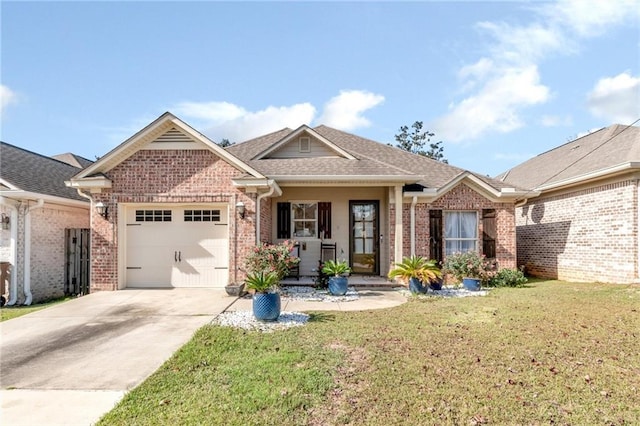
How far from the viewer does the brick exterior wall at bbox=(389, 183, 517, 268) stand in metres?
11.6

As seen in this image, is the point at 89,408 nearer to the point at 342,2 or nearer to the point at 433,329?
the point at 433,329

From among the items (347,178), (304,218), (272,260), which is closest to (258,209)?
(272,260)

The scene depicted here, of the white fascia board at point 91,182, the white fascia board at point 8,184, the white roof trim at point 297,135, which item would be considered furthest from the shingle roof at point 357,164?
the white fascia board at point 8,184

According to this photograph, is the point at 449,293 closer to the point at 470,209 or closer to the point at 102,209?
the point at 470,209

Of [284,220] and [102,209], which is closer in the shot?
[102,209]

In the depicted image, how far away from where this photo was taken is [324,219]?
12570 millimetres

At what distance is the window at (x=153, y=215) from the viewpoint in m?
10.3

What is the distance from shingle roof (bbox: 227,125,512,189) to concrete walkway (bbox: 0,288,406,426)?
372 cm

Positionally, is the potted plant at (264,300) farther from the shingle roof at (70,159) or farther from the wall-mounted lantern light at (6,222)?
the shingle roof at (70,159)

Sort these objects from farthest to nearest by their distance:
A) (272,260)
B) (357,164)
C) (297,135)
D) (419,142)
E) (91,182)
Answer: (419,142)
(297,135)
(357,164)
(91,182)
(272,260)

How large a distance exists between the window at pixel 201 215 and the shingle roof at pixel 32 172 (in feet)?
13.8

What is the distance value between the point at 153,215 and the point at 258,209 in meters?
3.02

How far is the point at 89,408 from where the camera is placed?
374 cm

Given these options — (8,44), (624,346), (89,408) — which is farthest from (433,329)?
(8,44)
